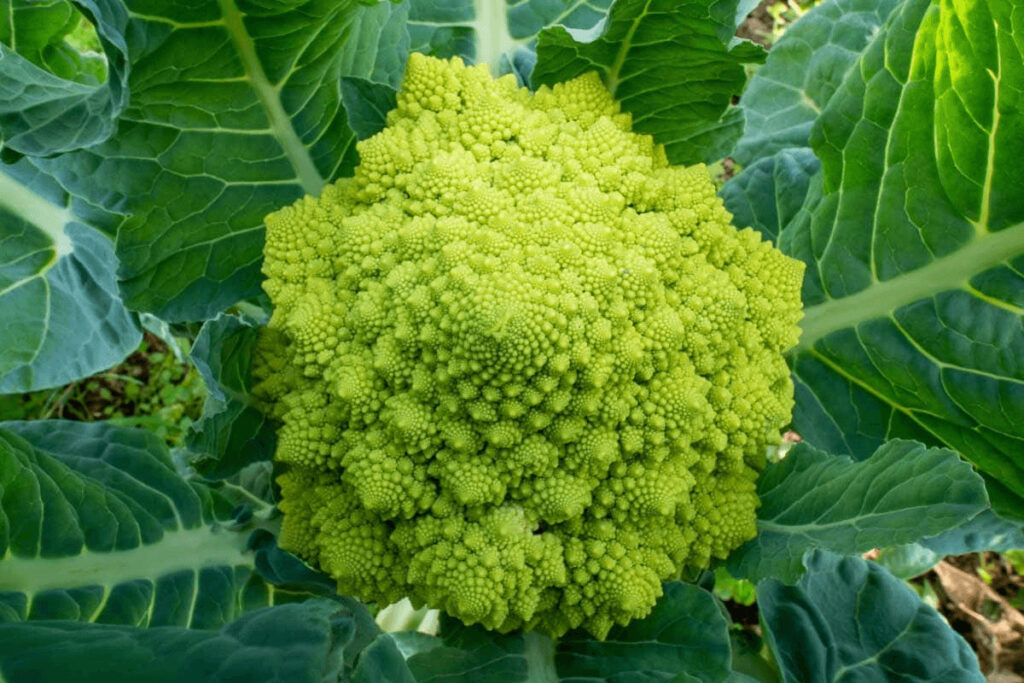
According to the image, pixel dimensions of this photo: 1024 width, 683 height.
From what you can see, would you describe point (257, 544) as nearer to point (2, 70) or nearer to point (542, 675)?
point (542, 675)

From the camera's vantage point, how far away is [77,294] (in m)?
1.66

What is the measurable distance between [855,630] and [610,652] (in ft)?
1.69

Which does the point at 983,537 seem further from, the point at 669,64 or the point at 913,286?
the point at 669,64

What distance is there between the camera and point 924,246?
1.42 meters

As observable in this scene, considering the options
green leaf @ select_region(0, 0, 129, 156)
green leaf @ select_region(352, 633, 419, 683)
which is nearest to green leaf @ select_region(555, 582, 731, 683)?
green leaf @ select_region(352, 633, 419, 683)

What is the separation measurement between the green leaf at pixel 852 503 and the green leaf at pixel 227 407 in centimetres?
87

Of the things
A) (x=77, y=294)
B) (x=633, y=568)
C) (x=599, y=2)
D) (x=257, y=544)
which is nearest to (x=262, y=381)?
(x=257, y=544)

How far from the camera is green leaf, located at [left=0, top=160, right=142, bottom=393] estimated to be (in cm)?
154

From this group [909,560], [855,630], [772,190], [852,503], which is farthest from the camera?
[909,560]

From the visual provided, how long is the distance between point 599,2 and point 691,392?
0.85 meters

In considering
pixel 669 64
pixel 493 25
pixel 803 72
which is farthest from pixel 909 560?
pixel 493 25

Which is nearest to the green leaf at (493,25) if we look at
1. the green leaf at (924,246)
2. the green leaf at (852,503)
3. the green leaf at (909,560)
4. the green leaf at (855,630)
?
the green leaf at (924,246)

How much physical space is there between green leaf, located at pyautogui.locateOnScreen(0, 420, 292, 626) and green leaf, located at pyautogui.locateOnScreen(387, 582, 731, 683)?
0.37 metres

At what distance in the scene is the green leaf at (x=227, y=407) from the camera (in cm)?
126
